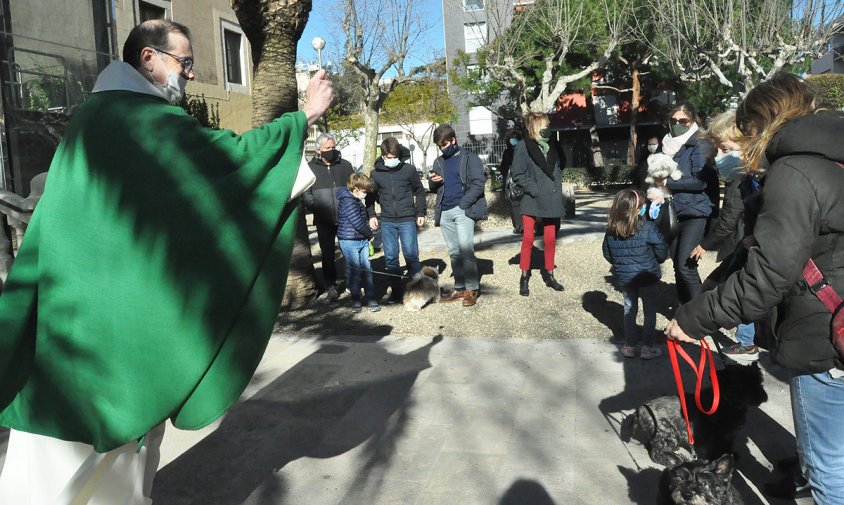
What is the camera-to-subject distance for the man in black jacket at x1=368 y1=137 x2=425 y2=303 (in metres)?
7.43

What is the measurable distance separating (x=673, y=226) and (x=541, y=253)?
4.63 m

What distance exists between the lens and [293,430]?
169 inches

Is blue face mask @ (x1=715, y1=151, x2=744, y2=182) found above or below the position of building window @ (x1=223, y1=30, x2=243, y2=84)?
below

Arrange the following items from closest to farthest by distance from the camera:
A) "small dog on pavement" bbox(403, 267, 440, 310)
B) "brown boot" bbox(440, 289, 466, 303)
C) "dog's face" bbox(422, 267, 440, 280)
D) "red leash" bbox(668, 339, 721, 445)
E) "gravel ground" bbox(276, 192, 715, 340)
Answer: "red leash" bbox(668, 339, 721, 445) < "gravel ground" bbox(276, 192, 715, 340) < "small dog on pavement" bbox(403, 267, 440, 310) < "dog's face" bbox(422, 267, 440, 280) < "brown boot" bbox(440, 289, 466, 303)

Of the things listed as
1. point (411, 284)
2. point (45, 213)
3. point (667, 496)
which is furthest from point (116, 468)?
point (411, 284)

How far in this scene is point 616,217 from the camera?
5.32 meters

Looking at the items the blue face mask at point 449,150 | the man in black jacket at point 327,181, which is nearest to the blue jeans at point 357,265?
the man in black jacket at point 327,181

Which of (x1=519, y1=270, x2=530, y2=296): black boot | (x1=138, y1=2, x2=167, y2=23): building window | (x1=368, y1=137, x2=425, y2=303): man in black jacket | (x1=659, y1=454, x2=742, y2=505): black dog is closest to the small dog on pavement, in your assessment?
(x1=368, y1=137, x2=425, y2=303): man in black jacket

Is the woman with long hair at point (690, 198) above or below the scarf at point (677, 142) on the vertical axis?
below

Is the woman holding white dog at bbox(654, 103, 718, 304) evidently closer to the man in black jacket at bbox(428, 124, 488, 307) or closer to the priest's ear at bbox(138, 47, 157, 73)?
the man in black jacket at bbox(428, 124, 488, 307)

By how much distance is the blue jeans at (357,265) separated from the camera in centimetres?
737

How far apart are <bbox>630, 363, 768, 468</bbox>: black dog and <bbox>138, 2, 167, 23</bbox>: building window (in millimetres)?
17623

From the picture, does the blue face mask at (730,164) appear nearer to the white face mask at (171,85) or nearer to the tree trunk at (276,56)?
the white face mask at (171,85)

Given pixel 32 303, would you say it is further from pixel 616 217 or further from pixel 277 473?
pixel 616 217
